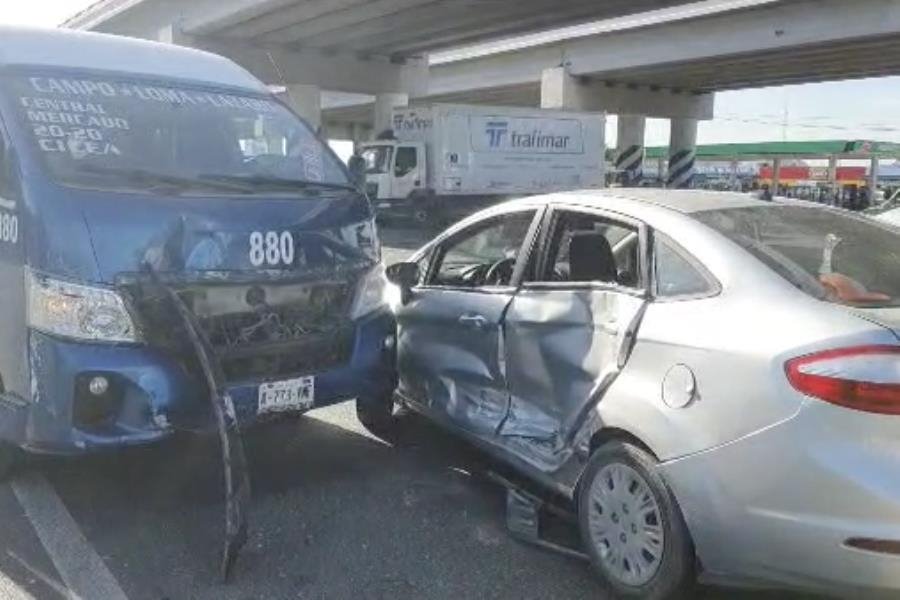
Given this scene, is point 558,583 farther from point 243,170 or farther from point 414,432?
point 243,170

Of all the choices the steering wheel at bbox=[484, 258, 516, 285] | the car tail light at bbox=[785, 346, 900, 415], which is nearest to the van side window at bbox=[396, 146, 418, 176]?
the steering wheel at bbox=[484, 258, 516, 285]

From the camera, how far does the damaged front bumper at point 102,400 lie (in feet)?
12.6

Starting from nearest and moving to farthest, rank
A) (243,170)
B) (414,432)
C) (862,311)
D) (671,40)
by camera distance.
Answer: (862,311) < (243,170) < (414,432) < (671,40)

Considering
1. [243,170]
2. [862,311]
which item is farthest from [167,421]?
[862,311]

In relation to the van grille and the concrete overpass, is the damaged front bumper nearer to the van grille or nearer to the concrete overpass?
the van grille

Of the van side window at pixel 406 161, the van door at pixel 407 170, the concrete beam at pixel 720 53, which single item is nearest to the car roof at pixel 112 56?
→ the van door at pixel 407 170

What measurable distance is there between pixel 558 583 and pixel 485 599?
0.32 m

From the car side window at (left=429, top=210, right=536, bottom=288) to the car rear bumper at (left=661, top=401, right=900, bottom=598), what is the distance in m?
1.80

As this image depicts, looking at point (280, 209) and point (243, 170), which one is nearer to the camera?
point (280, 209)

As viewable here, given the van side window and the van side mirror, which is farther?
the van side window

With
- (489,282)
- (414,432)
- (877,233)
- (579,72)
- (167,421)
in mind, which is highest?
(579,72)

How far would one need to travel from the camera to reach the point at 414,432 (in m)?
5.55

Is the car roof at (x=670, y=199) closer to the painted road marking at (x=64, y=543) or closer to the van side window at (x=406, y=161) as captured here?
the painted road marking at (x=64, y=543)

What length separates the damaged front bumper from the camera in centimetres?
383
